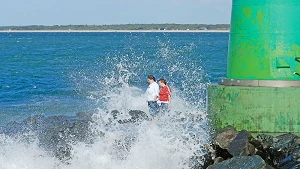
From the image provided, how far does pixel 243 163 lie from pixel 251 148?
924 mm

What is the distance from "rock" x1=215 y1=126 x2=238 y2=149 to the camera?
10156 mm

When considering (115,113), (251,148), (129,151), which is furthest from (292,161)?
(115,113)

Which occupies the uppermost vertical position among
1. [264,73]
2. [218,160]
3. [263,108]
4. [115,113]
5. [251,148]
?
[264,73]

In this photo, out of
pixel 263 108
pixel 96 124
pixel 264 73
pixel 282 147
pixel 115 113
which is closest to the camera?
pixel 282 147

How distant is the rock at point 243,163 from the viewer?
28.8ft

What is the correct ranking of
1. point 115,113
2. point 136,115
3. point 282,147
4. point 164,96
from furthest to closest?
point 115,113 → point 136,115 → point 164,96 → point 282,147

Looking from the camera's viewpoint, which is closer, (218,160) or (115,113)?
(218,160)

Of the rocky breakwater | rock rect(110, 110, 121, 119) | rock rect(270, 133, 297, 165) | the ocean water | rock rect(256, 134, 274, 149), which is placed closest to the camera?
the rocky breakwater

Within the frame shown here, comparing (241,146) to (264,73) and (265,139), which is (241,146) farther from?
(264,73)

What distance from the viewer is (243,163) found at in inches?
353

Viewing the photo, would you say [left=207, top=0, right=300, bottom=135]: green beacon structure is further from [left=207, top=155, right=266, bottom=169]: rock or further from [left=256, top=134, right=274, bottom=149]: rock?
[left=207, top=155, right=266, bottom=169]: rock

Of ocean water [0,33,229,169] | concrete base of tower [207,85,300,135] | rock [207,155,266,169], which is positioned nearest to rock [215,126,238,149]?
concrete base of tower [207,85,300,135]

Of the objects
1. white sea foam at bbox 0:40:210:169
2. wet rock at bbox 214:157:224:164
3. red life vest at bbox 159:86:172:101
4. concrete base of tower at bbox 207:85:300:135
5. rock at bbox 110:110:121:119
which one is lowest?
rock at bbox 110:110:121:119

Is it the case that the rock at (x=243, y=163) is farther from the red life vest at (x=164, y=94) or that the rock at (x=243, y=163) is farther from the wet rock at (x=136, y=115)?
the wet rock at (x=136, y=115)
